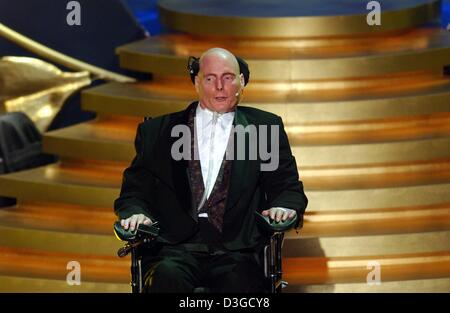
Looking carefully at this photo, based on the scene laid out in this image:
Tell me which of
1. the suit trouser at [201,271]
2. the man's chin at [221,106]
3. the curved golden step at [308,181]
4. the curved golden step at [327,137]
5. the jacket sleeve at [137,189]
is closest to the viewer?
the suit trouser at [201,271]

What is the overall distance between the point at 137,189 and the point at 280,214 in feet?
1.99

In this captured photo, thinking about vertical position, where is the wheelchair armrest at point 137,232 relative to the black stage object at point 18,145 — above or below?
below

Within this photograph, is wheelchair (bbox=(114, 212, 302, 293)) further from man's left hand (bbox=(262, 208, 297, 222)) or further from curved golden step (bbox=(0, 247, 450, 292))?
curved golden step (bbox=(0, 247, 450, 292))

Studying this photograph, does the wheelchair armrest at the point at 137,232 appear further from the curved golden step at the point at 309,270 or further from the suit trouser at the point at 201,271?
the curved golden step at the point at 309,270

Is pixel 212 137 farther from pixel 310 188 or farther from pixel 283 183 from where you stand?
pixel 310 188

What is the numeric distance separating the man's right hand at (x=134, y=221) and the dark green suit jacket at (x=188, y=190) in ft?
0.32

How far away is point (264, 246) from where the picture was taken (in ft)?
19.8

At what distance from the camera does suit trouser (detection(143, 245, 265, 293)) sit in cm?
578

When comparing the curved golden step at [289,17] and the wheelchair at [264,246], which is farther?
the curved golden step at [289,17]

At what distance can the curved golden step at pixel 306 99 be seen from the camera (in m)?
7.55

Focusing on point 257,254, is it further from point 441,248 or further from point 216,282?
point 441,248

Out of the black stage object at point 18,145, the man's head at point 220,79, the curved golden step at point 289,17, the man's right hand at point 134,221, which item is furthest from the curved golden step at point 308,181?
the man's right hand at point 134,221

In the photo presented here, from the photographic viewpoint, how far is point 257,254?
6.04m
